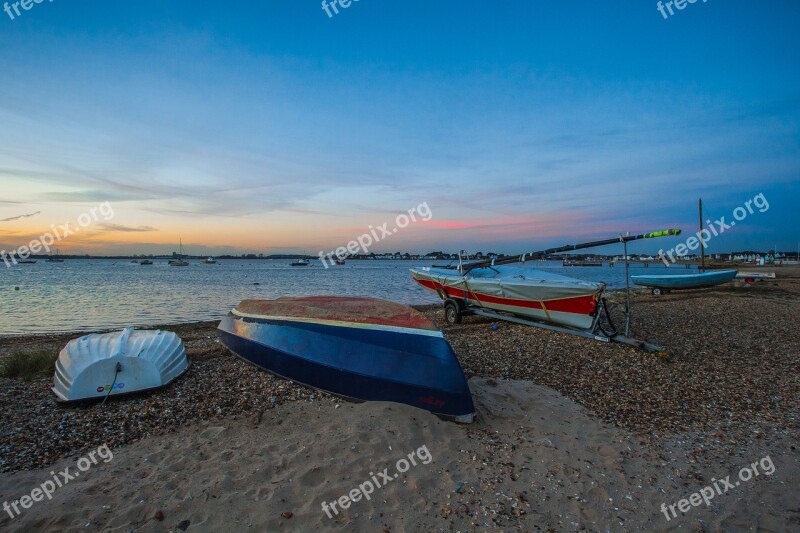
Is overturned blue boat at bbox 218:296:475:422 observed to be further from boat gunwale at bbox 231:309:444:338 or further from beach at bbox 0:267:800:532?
beach at bbox 0:267:800:532

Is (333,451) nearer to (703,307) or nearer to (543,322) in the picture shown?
(543,322)

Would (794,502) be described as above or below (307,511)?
below

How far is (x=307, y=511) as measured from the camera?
11.3 ft

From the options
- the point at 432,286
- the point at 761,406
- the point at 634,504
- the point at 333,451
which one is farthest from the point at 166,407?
the point at 432,286

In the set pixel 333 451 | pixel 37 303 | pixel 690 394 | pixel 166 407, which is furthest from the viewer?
pixel 37 303

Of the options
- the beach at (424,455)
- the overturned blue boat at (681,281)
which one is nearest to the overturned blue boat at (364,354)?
the beach at (424,455)

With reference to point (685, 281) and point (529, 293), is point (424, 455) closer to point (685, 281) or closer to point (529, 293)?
point (529, 293)

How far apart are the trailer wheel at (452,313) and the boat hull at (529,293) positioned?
0.43m

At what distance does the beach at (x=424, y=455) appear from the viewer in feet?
11.4

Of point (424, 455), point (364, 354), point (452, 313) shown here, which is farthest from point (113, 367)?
point (452, 313)

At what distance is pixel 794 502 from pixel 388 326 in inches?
183

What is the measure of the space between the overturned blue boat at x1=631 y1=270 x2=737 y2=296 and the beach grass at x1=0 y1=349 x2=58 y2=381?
2499 cm

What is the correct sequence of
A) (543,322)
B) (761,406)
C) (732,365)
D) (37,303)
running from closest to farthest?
1. (761,406)
2. (732,365)
3. (543,322)
4. (37,303)

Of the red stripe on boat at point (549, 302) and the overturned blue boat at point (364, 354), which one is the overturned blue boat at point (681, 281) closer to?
the red stripe on boat at point (549, 302)
